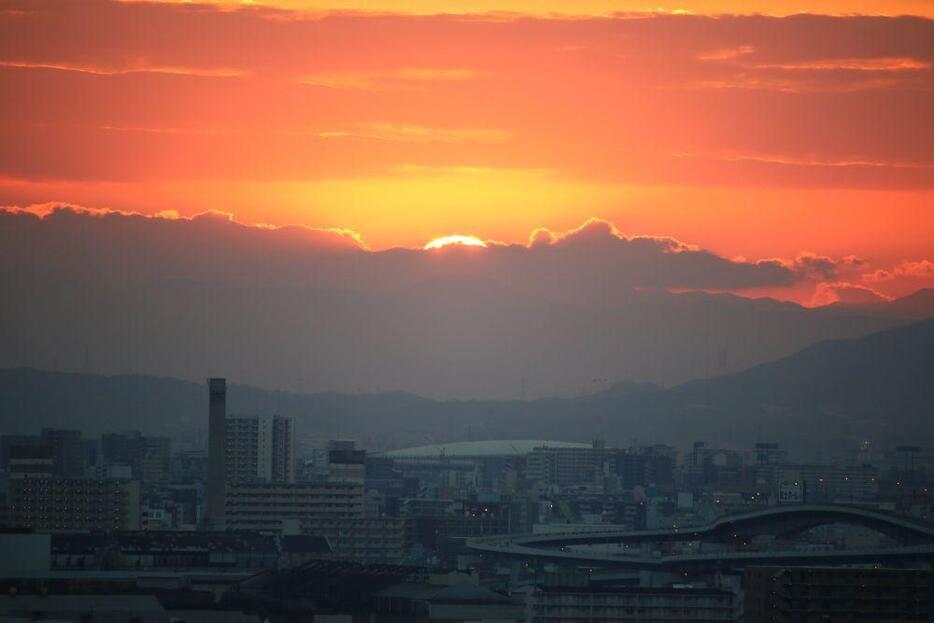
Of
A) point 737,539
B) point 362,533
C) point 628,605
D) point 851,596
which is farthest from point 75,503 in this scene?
point 851,596

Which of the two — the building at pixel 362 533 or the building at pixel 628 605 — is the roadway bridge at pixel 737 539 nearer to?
the building at pixel 362 533

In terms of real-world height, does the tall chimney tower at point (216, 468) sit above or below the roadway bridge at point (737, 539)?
above

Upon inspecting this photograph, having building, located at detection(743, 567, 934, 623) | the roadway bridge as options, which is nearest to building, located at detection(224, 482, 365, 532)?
the roadway bridge

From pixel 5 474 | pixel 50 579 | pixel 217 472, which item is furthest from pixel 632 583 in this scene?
pixel 5 474

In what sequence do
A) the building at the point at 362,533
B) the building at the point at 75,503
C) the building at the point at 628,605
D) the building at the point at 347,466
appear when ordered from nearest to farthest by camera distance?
the building at the point at 628,605, the building at the point at 362,533, the building at the point at 75,503, the building at the point at 347,466

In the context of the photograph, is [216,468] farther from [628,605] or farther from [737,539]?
[628,605]

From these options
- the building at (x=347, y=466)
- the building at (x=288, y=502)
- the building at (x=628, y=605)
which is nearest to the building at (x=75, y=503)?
the building at (x=288, y=502)
